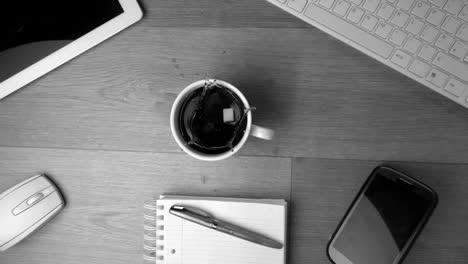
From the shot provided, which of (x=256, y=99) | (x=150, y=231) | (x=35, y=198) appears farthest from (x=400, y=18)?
(x=35, y=198)

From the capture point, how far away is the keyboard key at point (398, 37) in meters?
0.54

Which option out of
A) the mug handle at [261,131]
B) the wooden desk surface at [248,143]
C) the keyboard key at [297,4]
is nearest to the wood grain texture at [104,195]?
the wooden desk surface at [248,143]

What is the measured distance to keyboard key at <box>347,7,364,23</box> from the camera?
0.55m

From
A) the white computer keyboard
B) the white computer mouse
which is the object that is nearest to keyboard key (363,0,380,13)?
the white computer keyboard

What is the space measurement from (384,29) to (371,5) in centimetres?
4

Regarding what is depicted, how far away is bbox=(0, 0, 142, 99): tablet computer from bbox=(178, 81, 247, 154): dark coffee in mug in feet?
0.61

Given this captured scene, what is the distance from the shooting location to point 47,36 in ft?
1.87

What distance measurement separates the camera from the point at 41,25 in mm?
558

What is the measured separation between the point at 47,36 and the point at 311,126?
0.43 metres

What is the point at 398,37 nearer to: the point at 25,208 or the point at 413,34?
the point at 413,34

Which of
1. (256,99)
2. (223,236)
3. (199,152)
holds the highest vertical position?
(256,99)

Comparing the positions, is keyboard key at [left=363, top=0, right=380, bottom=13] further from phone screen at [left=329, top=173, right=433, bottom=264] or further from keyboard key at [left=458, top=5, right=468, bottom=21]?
phone screen at [left=329, top=173, right=433, bottom=264]

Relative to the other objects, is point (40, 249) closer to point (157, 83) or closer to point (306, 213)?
point (157, 83)

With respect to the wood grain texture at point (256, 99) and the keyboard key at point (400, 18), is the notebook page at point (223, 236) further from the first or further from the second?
the keyboard key at point (400, 18)
